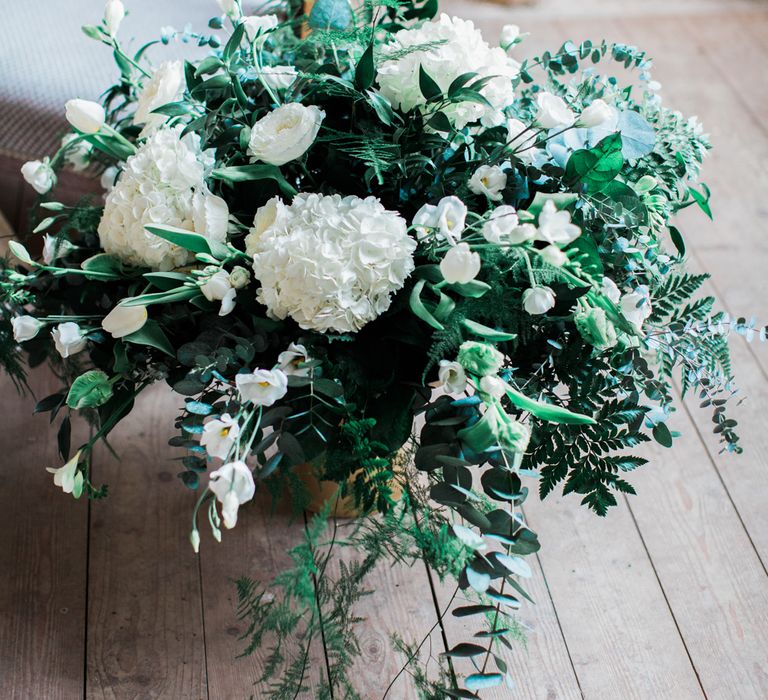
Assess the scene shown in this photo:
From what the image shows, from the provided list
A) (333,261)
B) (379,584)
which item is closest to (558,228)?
(333,261)

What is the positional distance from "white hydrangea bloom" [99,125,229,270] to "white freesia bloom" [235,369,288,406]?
17 centimetres

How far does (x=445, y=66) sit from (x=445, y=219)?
0.18 metres

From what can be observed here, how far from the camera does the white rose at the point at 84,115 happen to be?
85 cm

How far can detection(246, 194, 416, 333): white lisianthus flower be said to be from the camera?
791mm

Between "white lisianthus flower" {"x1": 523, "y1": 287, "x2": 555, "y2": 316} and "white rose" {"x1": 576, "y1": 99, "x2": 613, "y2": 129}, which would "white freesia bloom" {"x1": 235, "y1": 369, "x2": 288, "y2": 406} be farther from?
"white rose" {"x1": 576, "y1": 99, "x2": 613, "y2": 129}

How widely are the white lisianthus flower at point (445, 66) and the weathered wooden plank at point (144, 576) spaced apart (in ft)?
2.12

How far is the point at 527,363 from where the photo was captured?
0.92 meters

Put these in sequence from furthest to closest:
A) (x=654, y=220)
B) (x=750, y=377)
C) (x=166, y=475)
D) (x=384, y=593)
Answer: (x=750, y=377) → (x=166, y=475) → (x=384, y=593) → (x=654, y=220)

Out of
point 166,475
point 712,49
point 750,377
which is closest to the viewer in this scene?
point 166,475

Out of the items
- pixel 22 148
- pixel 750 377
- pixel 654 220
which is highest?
pixel 654 220

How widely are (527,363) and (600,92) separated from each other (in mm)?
345

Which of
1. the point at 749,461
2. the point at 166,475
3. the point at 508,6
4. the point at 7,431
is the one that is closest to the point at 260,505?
the point at 166,475

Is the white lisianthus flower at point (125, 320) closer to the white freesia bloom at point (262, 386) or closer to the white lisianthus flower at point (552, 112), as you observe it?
the white freesia bloom at point (262, 386)

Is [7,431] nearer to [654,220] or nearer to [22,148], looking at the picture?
[22,148]
